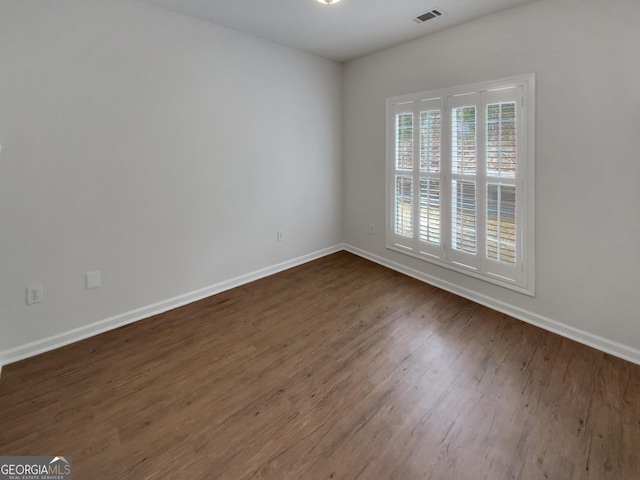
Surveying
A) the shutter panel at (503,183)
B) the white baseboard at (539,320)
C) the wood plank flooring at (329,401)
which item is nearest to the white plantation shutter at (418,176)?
the white baseboard at (539,320)

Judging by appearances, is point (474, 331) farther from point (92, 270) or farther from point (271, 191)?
point (92, 270)

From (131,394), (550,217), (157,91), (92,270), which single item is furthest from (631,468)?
(157,91)

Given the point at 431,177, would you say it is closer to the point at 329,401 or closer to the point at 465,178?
the point at 465,178

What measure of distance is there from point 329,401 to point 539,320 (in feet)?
6.60

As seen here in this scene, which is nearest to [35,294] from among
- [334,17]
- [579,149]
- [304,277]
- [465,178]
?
[304,277]

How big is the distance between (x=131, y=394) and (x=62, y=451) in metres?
0.42

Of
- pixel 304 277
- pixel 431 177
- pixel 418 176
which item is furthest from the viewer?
pixel 304 277

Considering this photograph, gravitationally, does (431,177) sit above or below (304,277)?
above

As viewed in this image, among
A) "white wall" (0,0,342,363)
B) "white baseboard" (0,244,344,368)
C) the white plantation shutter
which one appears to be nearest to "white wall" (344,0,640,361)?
the white plantation shutter

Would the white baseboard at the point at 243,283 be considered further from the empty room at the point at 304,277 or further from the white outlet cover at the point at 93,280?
the white outlet cover at the point at 93,280

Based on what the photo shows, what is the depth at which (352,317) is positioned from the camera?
284 centimetres

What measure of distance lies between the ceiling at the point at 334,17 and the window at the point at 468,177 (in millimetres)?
602

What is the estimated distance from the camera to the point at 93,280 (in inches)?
101

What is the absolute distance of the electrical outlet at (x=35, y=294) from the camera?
230 cm
